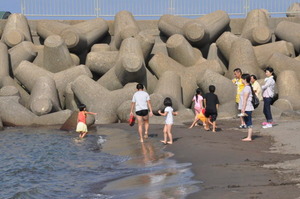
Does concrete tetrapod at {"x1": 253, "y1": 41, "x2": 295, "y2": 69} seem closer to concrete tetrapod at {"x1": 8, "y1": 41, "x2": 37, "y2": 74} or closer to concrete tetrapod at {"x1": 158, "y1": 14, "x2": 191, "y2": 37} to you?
concrete tetrapod at {"x1": 158, "y1": 14, "x2": 191, "y2": 37}

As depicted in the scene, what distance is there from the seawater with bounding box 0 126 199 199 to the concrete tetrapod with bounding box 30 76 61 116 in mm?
1576

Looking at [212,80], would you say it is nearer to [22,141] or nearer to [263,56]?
[263,56]

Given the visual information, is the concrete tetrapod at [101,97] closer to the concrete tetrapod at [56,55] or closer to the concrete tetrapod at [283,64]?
the concrete tetrapod at [56,55]

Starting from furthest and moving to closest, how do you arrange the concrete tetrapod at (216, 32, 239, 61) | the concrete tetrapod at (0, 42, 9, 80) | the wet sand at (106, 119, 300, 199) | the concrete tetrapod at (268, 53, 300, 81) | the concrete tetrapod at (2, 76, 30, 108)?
the concrete tetrapod at (216, 32, 239, 61)
the concrete tetrapod at (0, 42, 9, 80)
the concrete tetrapod at (2, 76, 30, 108)
the concrete tetrapod at (268, 53, 300, 81)
the wet sand at (106, 119, 300, 199)

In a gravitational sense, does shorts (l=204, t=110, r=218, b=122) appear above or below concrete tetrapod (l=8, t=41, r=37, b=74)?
below

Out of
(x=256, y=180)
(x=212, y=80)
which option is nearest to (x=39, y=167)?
(x=256, y=180)

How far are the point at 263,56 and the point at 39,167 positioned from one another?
1114 centimetres

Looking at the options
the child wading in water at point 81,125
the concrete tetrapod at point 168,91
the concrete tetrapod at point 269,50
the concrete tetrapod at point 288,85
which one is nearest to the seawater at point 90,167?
the child wading in water at point 81,125

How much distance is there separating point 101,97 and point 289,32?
7.57m

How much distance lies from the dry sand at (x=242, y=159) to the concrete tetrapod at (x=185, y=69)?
14.2 feet

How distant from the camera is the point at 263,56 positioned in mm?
20578

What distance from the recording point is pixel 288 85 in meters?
18.4

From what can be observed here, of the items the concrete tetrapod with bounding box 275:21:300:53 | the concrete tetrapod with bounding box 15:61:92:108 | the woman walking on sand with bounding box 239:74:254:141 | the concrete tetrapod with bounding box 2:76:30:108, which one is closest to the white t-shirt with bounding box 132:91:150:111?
the woman walking on sand with bounding box 239:74:254:141

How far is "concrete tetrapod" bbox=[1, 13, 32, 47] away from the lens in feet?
73.0
